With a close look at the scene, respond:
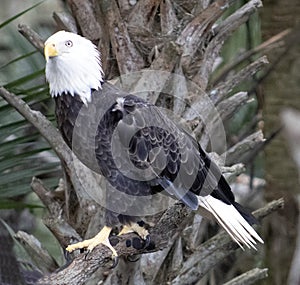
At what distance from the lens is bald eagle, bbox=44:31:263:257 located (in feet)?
7.98

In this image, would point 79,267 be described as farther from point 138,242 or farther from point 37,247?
point 37,247

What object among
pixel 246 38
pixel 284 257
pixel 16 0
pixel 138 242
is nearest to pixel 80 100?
pixel 138 242

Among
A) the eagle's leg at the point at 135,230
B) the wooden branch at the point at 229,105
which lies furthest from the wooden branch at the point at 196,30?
the eagle's leg at the point at 135,230

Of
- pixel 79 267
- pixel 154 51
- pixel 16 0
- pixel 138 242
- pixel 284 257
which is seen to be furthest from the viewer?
pixel 16 0

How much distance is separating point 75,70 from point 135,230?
56cm

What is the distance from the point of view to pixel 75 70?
254cm

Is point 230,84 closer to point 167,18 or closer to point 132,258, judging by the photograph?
point 167,18

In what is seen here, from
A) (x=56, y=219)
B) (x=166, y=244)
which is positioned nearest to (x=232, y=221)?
(x=166, y=244)

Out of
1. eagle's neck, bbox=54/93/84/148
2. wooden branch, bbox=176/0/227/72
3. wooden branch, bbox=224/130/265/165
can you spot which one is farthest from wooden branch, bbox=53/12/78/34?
wooden branch, bbox=224/130/265/165

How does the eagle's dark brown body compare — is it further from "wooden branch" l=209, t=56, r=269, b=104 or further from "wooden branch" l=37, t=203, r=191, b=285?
"wooden branch" l=209, t=56, r=269, b=104

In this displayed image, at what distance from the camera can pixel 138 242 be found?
2369 mm

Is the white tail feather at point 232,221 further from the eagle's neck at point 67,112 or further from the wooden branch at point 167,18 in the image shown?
the wooden branch at point 167,18

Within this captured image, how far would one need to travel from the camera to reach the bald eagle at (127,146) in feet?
7.98

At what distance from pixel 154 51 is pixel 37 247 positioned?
2.50ft
